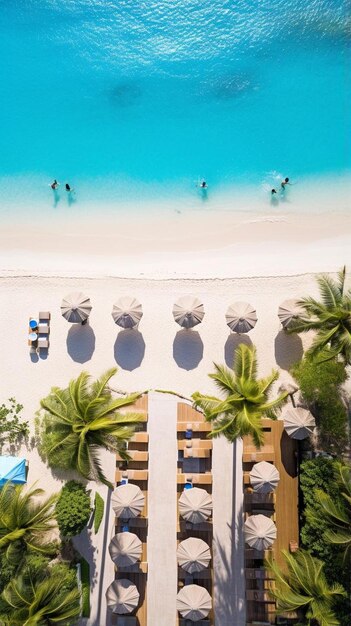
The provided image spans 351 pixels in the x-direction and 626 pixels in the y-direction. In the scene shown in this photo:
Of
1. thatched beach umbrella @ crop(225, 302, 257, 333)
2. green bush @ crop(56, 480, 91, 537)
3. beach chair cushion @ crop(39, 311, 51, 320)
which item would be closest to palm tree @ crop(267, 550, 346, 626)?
green bush @ crop(56, 480, 91, 537)

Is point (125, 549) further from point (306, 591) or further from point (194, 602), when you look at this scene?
point (306, 591)

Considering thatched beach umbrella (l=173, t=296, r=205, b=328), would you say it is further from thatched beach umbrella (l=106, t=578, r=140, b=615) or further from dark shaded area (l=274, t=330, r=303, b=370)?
thatched beach umbrella (l=106, t=578, r=140, b=615)

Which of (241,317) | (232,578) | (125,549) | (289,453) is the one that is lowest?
(232,578)

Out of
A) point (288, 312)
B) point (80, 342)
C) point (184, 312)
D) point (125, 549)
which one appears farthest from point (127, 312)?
point (125, 549)

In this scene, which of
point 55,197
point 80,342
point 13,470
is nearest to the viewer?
point 13,470

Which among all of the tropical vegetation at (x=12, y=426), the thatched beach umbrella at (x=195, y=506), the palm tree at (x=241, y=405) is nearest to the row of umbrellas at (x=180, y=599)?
the thatched beach umbrella at (x=195, y=506)

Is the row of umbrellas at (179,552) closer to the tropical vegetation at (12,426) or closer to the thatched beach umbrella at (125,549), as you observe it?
the thatched beach umbrella at (125,549)
